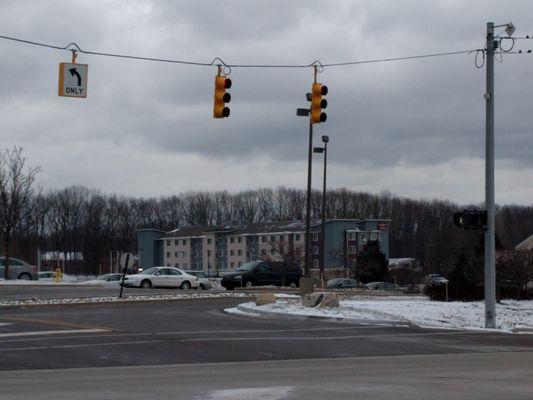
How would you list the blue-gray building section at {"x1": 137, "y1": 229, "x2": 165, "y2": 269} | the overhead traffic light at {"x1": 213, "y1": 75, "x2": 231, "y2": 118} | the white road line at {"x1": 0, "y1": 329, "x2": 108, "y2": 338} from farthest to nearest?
the blue-gray building section at {"x1": 137, "y1": 229, "x2": 165, "y2": 269} < the overhead traffic light at {"x1": 213, "y1": 75, "x2": 231, "y2": 118} < the white road line at {"x1": 0, "y1": 329, "x2": 108, "y2": 338}

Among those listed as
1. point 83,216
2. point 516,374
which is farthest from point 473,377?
point 83,216

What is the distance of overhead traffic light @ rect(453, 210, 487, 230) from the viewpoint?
23.9 metres

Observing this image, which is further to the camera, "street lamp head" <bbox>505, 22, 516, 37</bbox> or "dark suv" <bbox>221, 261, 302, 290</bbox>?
"dark suv" <bbox>221, 261, 302, 290</bbox>

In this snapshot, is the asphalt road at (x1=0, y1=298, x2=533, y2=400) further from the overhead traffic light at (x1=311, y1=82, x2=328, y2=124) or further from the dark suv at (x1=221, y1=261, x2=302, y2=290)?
the dark suv at (x1=221, y1=261, x2=302, y2=290)

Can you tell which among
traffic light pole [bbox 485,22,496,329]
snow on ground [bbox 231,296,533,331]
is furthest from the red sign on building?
traffic light pole [bbox 485,22,496,329]

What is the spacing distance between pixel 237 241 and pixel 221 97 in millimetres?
115941

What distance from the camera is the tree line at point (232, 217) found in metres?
129

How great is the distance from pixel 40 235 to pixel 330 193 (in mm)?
53047

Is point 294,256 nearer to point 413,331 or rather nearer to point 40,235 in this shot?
point 40,235

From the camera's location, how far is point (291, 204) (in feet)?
528

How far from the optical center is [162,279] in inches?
1751

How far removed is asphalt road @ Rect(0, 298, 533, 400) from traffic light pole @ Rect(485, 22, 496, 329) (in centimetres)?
180

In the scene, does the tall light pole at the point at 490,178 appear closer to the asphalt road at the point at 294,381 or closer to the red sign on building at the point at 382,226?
the asphalt road at the point at 294,381

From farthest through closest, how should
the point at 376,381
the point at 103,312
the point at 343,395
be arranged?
the point at 103,312
the point at 376,381
the point at 343,395
